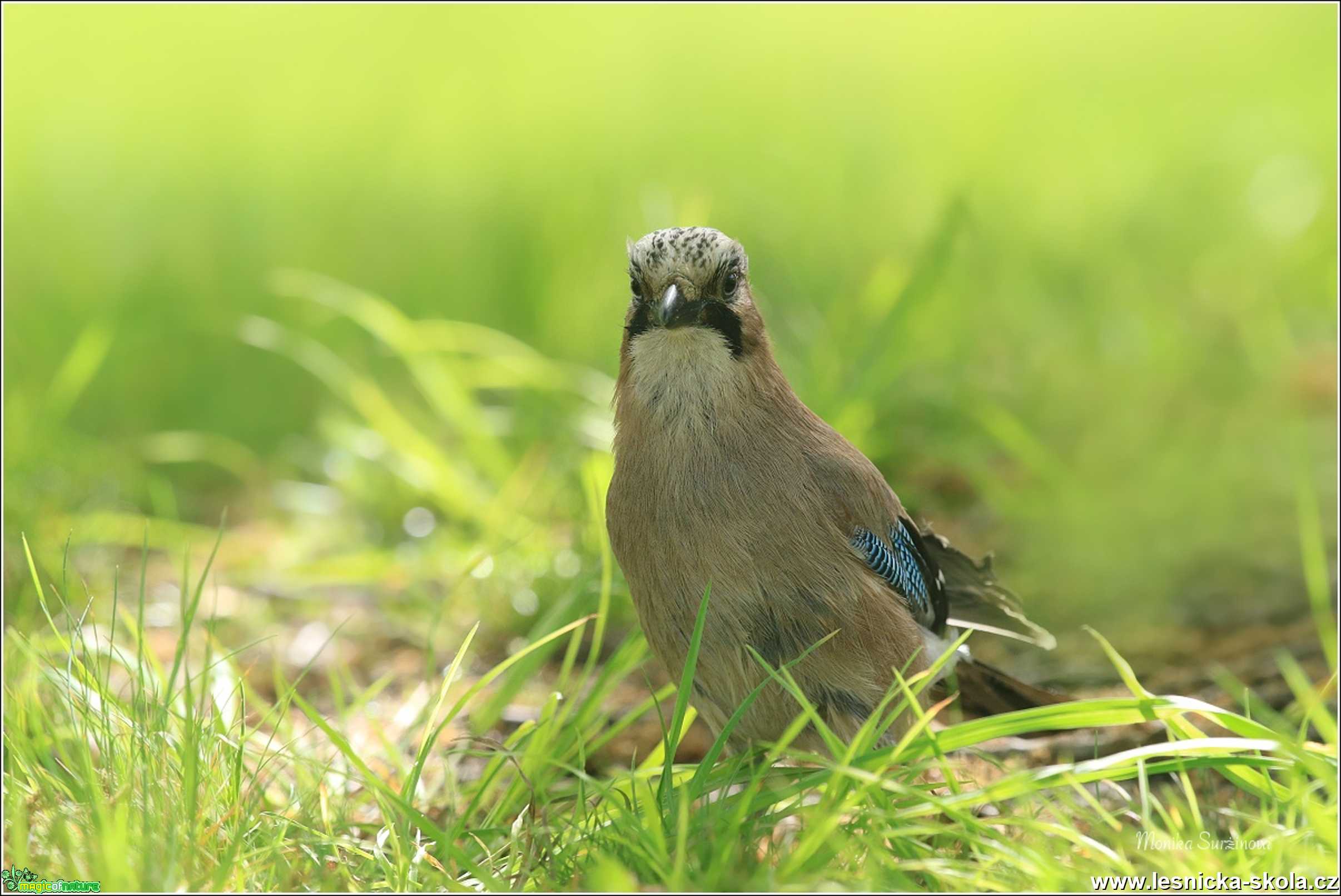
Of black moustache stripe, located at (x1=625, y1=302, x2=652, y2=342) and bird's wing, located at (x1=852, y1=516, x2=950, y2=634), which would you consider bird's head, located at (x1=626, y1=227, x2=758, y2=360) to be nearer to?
black moustache stripe, located at (x1=625, y1=302, x2=652, y2=342)

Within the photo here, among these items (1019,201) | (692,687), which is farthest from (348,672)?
(1019,201)

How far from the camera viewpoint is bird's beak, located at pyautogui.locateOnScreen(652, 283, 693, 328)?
3342 mm

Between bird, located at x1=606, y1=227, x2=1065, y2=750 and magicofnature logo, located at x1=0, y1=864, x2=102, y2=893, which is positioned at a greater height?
bird, located at x1=606, y1=227, x2=1065, y2=750

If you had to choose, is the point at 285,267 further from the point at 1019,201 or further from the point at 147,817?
the point at 147,817

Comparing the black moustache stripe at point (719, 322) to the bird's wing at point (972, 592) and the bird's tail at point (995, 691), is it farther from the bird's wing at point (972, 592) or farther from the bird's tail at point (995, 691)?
the bird's tail at point (995, 691)

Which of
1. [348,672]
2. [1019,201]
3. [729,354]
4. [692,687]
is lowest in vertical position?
[348,672]

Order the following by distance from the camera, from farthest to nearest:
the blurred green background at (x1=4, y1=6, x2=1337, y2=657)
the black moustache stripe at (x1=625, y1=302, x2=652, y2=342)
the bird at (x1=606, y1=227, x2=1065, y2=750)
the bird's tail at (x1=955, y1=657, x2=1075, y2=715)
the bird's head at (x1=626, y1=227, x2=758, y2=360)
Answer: the blurred green background at (x1=4, y1=6, x2=1337, y2=657)
the bird's tail at (x1=955, y1=657, x2=1075, y2=715)
the black moustache stripe at (x1=625, y1=302, x2=652, y2=342)
the bird's head at (x1=626, y1=227, x2=758, y2=360)
the bird at (x1=606, y1=227, x2=1065, y2=750)

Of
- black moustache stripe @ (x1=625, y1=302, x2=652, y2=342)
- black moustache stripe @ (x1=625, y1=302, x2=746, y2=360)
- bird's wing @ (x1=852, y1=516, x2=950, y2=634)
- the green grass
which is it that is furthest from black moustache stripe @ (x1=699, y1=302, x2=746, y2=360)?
the green grass

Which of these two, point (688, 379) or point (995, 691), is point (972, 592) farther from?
point (688, 379)

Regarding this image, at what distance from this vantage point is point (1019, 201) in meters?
7.79

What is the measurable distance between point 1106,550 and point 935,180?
10.4 ft

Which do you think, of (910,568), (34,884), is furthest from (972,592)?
(34,884)

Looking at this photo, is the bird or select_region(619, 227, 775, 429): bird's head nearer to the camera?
the bird

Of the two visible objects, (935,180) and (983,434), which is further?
(935,180)
